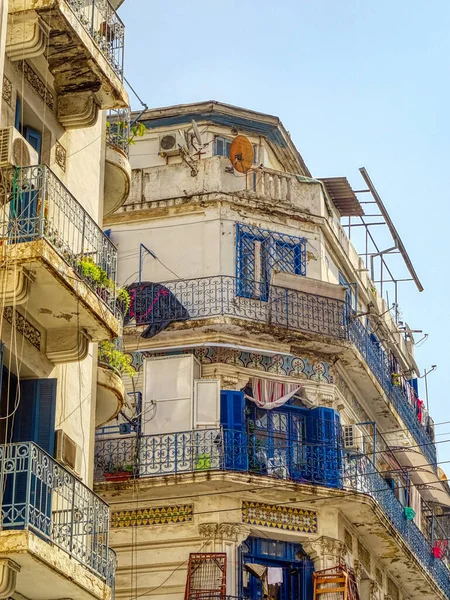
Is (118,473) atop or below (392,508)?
below

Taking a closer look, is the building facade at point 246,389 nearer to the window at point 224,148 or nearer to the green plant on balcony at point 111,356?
the window at point 224,148

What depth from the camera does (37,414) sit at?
15180mm

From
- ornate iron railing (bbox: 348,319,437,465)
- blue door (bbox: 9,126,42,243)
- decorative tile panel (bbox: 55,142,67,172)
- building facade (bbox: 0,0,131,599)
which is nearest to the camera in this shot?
building facade (bbox: 0,0,131,599)

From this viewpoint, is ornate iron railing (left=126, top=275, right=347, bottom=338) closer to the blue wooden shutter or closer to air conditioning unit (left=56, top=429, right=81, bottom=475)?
the blue wooden shutter

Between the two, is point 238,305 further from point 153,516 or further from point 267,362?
point 153,516

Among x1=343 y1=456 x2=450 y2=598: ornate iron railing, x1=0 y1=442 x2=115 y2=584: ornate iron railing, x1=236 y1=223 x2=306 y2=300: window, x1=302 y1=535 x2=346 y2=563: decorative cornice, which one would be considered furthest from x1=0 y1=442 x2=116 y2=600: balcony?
x1=236 y1=223 x2=306 y2=300: window

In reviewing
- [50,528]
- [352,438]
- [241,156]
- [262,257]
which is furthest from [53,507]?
[241,156]

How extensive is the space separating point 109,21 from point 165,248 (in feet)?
30.4

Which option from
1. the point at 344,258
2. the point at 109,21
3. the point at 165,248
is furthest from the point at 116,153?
the point at 344,258

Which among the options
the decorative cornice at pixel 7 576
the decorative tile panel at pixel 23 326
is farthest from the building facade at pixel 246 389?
the decorative cornice at pixel 7 576

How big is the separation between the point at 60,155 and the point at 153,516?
29.4ft

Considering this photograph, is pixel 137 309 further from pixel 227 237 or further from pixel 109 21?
pixel 109 21

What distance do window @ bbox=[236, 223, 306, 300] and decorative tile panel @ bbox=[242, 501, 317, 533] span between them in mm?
3833

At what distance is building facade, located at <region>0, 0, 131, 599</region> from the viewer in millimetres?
13812
